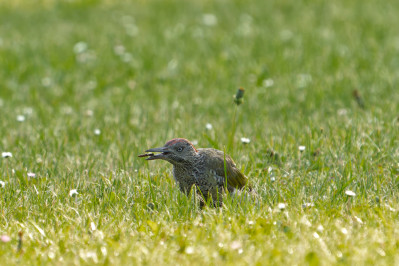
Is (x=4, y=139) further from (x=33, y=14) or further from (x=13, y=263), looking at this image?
(x=33, y=14)

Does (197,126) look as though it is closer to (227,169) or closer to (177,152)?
(227,169)

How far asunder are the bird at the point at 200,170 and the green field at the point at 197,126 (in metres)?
0.16

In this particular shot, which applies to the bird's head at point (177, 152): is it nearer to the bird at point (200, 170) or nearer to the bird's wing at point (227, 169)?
the bird at point (200, 170)

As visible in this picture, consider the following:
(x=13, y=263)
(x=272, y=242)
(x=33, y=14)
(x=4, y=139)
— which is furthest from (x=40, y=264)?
(x=33, y=14)

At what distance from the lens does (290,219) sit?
13.4 feet

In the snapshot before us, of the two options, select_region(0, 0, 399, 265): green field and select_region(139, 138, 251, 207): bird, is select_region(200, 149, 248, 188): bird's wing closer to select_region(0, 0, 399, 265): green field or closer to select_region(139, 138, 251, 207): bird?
select_region(139, 138, 251, 207): bird

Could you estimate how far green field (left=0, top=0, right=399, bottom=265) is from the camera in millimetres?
3916

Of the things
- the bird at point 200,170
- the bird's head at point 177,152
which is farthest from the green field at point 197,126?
the bird's head at point 177,152

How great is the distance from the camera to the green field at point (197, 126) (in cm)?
392

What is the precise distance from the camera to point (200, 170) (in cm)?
472

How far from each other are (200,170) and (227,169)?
23 centimetres

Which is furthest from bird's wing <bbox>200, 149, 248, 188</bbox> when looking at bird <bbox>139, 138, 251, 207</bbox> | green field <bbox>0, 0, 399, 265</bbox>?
green field <bbox>0, 0, 399, 265</bbox>

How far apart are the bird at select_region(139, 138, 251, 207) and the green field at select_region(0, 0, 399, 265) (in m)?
0.16

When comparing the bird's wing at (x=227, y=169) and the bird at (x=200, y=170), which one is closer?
the bird at (x=200, y=170)
